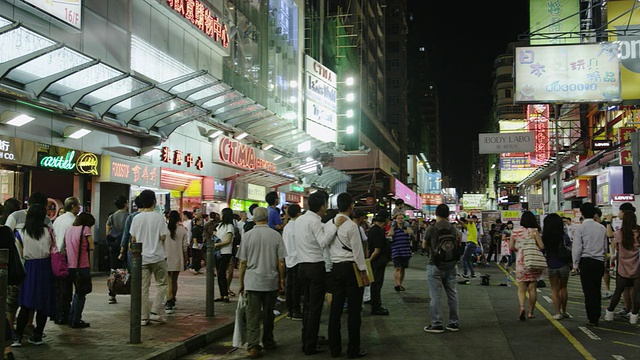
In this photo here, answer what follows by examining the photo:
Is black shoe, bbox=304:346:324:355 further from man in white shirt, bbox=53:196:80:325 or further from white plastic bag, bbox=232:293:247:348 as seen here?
man in white shirt, bbox=53:196:80:325

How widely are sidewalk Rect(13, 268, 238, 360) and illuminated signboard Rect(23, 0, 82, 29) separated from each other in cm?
607

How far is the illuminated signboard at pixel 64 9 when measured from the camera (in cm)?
1250

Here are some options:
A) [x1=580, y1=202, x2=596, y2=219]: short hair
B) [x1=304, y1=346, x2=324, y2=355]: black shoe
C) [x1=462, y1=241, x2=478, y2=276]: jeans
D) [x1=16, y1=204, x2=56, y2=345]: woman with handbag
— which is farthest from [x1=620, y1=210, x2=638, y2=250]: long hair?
[x1=462, y1=241, x2=478, y2=276]: jeans

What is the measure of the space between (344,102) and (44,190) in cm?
3257

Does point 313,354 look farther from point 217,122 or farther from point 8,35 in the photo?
point 217,122

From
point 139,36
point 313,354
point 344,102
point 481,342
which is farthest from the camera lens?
point 344,102

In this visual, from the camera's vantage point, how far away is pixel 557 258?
10.2 meters

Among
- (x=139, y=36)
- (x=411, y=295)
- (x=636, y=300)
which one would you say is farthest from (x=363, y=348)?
(x=139, y=36)

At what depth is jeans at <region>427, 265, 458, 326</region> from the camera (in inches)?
362

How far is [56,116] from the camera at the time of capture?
1401 cm

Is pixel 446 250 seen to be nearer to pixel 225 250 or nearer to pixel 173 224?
pixel 225 250

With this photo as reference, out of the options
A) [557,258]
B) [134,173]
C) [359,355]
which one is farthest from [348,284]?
[134,173]

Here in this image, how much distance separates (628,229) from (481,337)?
3.18 metres

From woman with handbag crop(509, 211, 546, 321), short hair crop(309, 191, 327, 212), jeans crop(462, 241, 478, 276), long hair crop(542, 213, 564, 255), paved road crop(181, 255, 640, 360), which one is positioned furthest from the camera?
jeans crop(462, 241, 478, 276)
